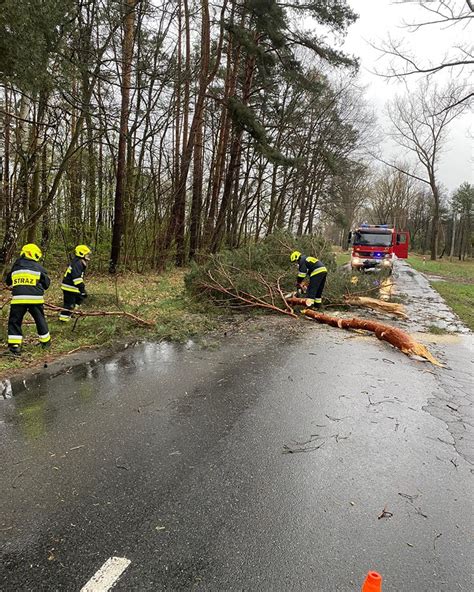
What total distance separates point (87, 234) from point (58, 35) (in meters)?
9.65

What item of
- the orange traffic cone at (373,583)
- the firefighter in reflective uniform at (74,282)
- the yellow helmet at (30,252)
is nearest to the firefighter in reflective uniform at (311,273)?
the firefighter in reflective uniform at (74,282)

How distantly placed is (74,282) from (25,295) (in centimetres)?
188

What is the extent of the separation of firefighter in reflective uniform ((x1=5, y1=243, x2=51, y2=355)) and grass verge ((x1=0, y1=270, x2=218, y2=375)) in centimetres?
24

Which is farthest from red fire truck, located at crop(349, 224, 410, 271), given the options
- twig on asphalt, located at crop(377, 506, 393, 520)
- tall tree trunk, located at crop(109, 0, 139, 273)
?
twig on asphalt, located at crop(377, 506, 393, 520)

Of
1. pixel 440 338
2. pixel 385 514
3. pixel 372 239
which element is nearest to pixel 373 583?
pixel 385 514

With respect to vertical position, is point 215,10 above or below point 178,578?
above

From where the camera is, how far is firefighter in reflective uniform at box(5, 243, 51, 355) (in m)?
5.41

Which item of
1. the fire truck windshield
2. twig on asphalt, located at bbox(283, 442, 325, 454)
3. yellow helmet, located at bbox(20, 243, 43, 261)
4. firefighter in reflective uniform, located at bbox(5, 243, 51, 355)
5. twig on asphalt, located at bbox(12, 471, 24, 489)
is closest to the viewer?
twig on asphalt, located at bbox(12, 471, 24, 489)

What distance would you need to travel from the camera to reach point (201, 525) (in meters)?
2.37

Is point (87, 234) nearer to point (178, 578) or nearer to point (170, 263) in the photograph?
point (170, 263)

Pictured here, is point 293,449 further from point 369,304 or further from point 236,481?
point 369,304

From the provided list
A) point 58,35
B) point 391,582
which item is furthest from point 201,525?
point 58,35

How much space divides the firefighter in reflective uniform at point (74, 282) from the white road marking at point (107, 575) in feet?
19.1

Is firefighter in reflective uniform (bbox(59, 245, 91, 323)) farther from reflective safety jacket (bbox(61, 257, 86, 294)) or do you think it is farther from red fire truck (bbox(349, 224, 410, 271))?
red fire truck (bbox(349, 224, 410, 271))
